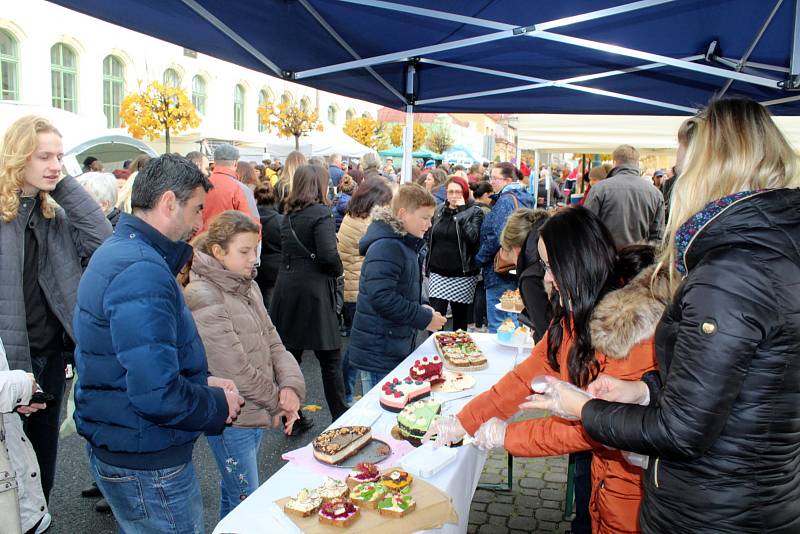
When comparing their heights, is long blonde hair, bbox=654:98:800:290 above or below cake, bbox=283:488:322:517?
above

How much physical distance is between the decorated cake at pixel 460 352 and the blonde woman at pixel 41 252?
190 centimetres

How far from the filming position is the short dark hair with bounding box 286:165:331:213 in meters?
4.29

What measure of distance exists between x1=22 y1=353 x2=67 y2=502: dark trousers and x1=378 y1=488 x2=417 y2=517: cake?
1766 millimetres

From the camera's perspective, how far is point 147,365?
5.69 feet

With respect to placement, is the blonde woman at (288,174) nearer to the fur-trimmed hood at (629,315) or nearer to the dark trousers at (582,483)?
the dark trousers at (582,483)

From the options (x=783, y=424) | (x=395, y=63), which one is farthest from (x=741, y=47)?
(x=783, y=424)

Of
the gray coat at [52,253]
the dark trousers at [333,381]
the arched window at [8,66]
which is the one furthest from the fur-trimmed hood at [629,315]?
the arched window at [8,66]

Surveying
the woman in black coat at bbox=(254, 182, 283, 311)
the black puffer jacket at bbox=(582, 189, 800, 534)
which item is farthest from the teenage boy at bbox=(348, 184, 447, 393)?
the woman in black coat at bbox=(254, 182, 283, 311)

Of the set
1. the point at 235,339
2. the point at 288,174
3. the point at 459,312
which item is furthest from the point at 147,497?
the point at 459,312

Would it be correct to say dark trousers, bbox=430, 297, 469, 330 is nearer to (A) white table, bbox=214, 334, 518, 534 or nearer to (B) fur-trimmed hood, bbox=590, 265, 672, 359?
(A) white table, bbox=214, 334, 518, 534

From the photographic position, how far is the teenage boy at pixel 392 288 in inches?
137

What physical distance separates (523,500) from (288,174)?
12.0ft

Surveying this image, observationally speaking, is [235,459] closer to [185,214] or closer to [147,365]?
[147,365]

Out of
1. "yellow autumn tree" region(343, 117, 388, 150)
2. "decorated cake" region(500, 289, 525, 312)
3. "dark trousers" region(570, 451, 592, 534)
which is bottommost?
"dark trousers" region(570, 451, 592, 534)
